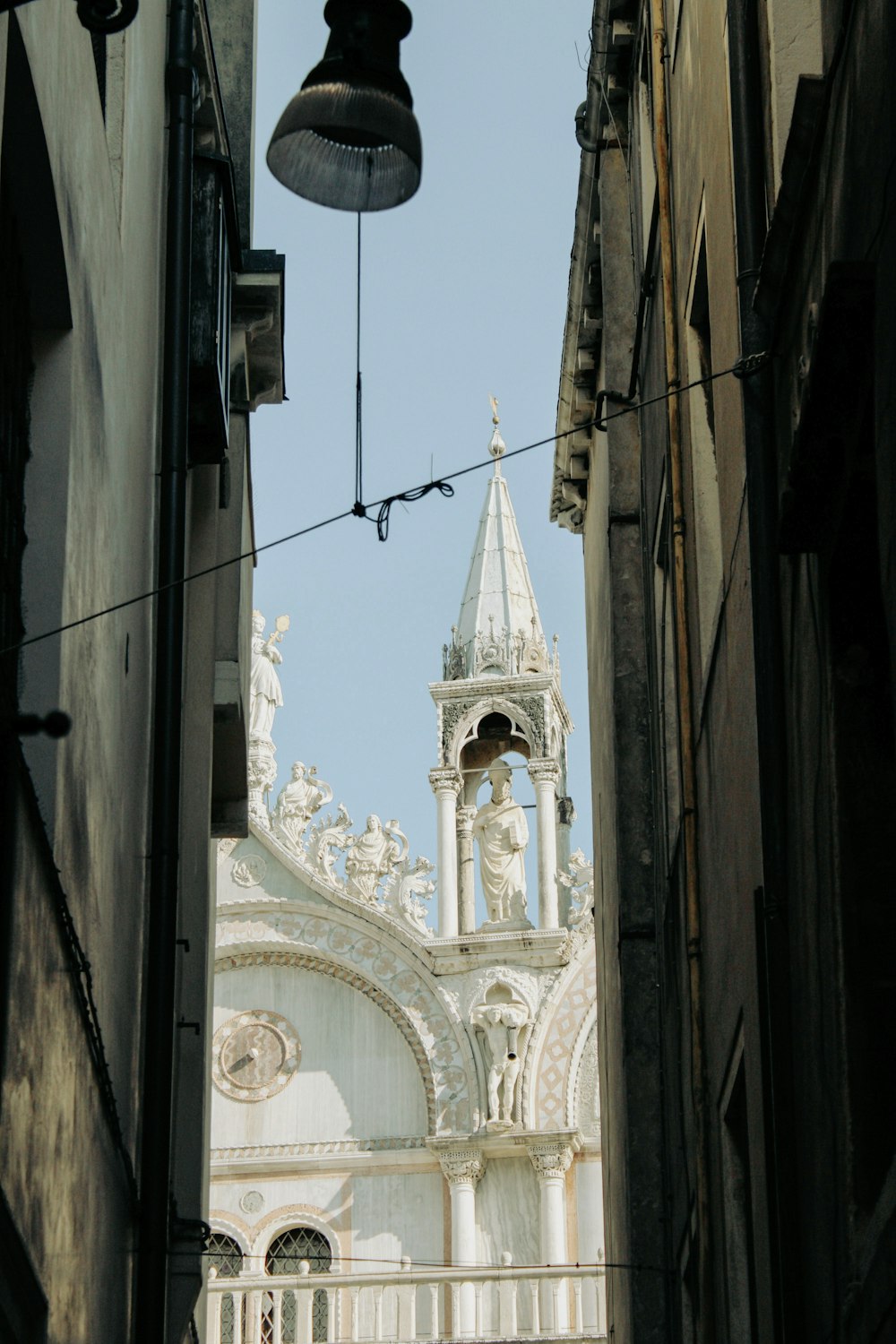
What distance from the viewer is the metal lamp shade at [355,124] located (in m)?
7.36

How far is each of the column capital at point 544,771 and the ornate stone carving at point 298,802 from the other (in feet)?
9.35

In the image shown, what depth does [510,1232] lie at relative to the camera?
98.3ft

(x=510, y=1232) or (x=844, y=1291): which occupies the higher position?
(x=510, y=1232)

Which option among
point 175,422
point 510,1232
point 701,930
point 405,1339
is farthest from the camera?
point 510,1232

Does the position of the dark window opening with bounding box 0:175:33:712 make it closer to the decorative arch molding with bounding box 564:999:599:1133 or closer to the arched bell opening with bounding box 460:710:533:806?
the decorative arch molding with bounding box 564:999:599:1133

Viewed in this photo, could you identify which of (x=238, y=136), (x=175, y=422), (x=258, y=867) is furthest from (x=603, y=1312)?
(x=175, y=422)

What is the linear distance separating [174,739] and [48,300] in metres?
3.42

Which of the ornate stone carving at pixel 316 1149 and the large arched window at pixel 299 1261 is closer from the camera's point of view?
the large arched window at pixel 299 1261

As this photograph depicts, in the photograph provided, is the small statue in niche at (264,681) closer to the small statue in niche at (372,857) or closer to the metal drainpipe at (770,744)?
the small statue in niche at (372,857)

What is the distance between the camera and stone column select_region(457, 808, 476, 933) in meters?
32.4

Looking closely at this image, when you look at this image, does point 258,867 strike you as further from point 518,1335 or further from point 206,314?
point 206,314

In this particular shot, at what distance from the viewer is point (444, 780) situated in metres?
32.9

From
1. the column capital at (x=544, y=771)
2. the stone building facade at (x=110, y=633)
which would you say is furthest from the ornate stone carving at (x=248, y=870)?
the stone building facade at (x=110, y=633)

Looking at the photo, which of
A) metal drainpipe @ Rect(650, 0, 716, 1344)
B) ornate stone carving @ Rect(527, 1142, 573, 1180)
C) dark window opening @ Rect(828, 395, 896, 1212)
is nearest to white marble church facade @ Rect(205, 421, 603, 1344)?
ornate stone carving @ Rect(527, 1142, 573, 1180)
